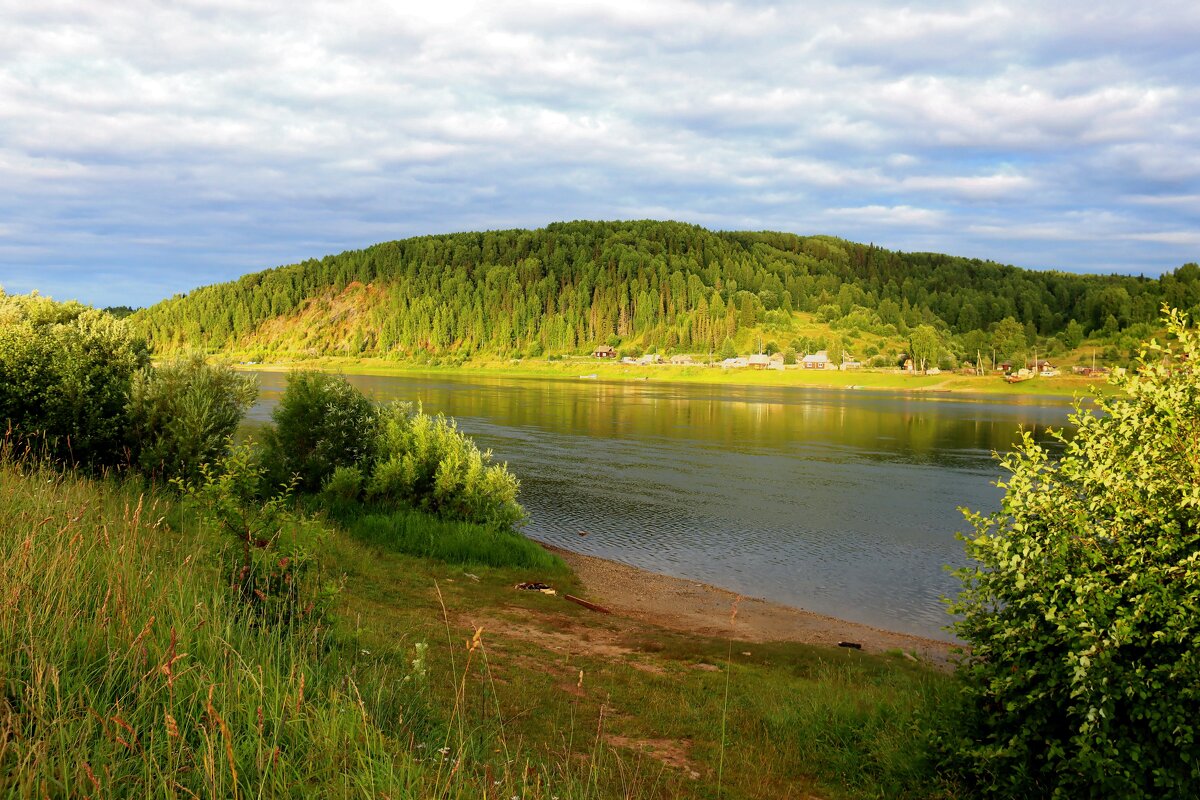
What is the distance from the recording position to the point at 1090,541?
6809mm

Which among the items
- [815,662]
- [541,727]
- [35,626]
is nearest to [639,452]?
[815,662]

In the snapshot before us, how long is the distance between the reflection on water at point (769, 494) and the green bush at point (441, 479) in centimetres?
419

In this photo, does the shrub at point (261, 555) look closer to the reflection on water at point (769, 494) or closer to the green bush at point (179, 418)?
the green bush at point (179, 418)

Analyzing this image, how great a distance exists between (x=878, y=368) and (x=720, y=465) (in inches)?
6087

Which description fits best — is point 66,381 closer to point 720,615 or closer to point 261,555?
point 261,555

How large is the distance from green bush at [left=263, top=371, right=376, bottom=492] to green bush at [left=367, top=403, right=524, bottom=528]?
3.66ft

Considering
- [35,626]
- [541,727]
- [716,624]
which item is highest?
[35,626]

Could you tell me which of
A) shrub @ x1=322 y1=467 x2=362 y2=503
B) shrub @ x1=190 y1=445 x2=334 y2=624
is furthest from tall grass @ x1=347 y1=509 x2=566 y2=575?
shrub @ x1=190 y1=445 x2=334 y2=624

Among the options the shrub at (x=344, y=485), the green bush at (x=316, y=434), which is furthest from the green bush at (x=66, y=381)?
the shrub at (x=344, y=485)

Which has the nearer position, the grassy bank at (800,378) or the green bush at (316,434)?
the green bush at (316,434)

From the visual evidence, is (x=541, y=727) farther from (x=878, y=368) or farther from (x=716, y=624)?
(x=878, y=368)

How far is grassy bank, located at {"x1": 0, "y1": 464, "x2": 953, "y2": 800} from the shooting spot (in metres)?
3.58

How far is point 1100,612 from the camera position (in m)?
6.33

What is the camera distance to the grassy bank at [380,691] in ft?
11.8
